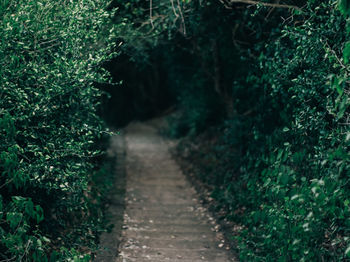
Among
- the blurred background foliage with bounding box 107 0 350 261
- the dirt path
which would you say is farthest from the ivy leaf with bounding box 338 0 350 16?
the dirt path

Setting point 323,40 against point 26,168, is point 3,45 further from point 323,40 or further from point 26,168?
point 323,40

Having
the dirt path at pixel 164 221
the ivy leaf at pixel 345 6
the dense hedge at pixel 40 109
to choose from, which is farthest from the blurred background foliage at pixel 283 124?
the dense hedge at pixel 40 109

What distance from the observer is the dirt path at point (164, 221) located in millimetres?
6336

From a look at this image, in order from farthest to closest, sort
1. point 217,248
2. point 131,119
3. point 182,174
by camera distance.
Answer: point 131,119
point 182,174
point 217,248

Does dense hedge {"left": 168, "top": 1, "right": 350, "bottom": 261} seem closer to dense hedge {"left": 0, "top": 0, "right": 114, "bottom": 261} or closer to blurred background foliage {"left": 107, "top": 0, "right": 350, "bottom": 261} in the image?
blurred background foliage {"left": 107, "top": 0, "right": 350, "bottom": 261}

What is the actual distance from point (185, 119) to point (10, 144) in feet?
42.0

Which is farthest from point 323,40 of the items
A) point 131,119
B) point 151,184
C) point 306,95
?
point 131,119

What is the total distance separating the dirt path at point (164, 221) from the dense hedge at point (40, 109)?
3.57ft

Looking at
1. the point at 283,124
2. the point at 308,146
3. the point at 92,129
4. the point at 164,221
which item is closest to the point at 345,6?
the point at 308,146

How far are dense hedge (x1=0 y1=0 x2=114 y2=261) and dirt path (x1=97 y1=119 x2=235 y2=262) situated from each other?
1087 millimetres

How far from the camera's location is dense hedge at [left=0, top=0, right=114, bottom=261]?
4621mm

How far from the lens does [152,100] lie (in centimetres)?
2380

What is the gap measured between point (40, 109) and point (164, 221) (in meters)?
3.55

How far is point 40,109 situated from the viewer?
5.07 m
